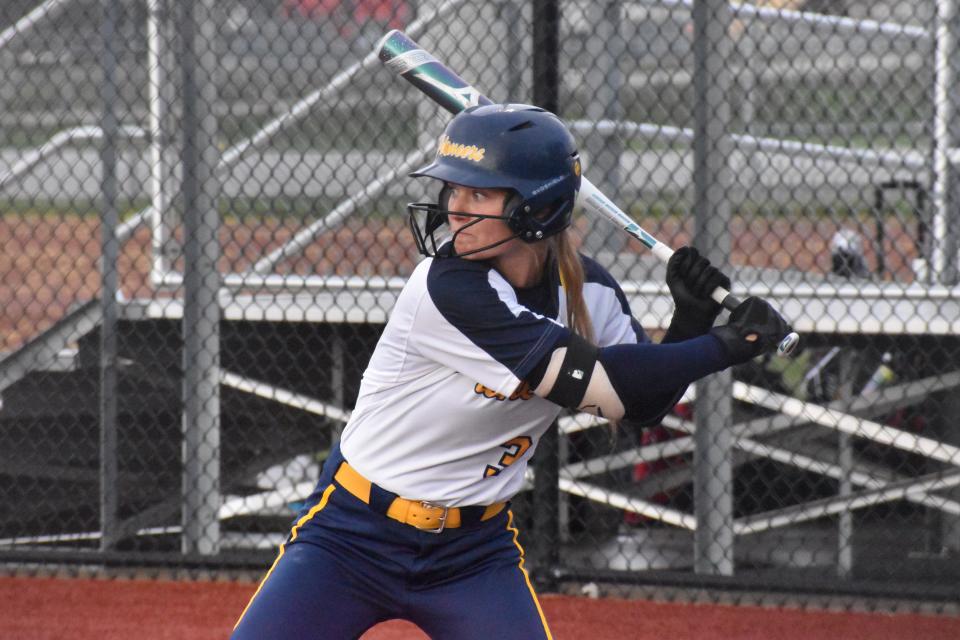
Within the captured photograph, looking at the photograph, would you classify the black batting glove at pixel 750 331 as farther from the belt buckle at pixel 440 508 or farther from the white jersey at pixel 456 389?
the belt buckle at pixel 440 508

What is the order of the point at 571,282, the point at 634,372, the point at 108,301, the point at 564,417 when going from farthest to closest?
the point at 564,417, the point at 108,301, the point at 571,282, the point at 634,372

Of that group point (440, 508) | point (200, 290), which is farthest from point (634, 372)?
point (200, 290)

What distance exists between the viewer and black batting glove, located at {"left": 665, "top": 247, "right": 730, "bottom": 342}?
2771 millimetres

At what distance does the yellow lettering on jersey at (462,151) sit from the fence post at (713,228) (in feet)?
8.22

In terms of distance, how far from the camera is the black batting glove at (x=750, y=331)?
2576mm

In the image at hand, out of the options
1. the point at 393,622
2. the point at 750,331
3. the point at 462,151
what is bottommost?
the point at 393,622

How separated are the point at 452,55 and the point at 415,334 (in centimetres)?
314

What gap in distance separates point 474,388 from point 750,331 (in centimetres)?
56

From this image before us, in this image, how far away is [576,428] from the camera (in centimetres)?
559

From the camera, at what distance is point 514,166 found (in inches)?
100

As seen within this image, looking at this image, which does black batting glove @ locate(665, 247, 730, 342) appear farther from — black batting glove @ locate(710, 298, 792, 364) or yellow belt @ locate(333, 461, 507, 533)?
yellow belt @ locate(333, 461, 507, 533)

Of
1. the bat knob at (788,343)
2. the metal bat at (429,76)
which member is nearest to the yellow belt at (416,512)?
the bat knob at (788,343)

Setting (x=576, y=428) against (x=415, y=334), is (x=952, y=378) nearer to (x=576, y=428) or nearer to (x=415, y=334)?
(x=576, y=428)

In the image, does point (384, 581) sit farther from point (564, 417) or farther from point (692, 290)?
point (564, 417)
